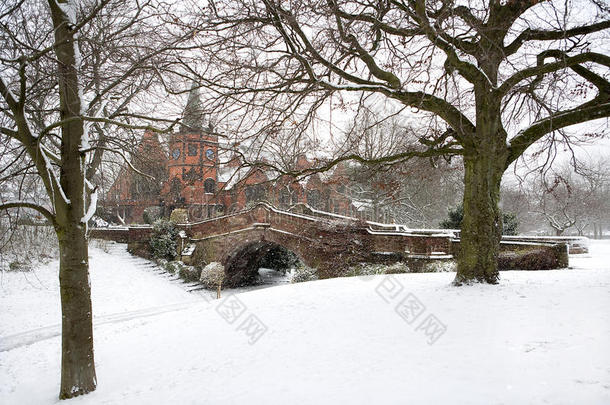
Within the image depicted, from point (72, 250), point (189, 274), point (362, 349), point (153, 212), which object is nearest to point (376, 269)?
point (362, 349)

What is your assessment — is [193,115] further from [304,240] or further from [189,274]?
[189,274]

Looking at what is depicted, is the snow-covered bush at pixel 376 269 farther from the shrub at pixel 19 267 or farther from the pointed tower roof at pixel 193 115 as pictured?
the shrub at pixel 19 267

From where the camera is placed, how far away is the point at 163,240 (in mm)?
22078

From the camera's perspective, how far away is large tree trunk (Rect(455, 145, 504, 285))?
21.6 ft

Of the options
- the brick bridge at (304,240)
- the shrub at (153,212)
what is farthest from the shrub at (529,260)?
the shrub at (153,212)

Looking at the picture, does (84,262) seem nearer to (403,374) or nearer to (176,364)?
(176,364)

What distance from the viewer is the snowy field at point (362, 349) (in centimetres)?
343

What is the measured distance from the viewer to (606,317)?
4.54 meters

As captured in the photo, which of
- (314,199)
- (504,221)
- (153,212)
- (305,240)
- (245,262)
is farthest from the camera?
(314,199)

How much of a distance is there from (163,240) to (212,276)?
5.40 metres

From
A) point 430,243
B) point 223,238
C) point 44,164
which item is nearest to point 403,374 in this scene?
point 44,164

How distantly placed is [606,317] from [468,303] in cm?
169

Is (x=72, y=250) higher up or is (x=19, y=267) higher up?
(x=72, y=250)

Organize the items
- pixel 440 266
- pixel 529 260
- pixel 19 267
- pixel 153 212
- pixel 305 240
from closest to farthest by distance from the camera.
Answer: pixel 529 260 < pixel 440 266 < pixel 19 267 < pixel 305 240 < pixel 153 212
